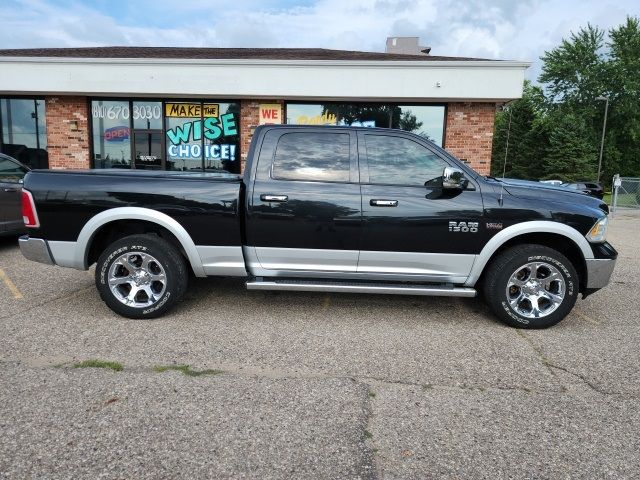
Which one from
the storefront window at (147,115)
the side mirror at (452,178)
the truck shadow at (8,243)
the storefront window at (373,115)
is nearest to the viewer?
the side mirror at (452,178)

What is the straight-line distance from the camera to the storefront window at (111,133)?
1323 centimetres

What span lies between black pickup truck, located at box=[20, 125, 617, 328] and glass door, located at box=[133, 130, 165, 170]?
31.1 feet

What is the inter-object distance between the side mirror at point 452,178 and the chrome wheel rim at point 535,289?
985mm

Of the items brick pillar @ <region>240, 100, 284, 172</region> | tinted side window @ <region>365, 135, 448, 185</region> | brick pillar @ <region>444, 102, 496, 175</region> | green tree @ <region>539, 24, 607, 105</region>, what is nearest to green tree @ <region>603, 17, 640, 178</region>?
green tree @ <region>539, 24, 607, 105</region>

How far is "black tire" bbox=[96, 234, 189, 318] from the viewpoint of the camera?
430cm

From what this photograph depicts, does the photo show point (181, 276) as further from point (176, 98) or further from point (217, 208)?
point (176, 98)

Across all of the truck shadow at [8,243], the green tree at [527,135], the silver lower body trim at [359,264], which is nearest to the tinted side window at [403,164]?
the silver lower body trim at [359,264]

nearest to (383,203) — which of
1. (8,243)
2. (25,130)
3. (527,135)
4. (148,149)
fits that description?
(8,243)

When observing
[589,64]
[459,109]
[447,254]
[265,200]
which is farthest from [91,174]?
[589,64]

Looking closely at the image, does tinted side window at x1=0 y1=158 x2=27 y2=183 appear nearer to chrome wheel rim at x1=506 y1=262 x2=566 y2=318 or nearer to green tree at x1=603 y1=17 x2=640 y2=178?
chrome wheel rim at x1=506 y1=262 x2=566 y2=318

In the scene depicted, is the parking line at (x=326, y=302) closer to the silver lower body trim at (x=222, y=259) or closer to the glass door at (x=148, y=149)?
the silver lower body trim at (x=222, y=259)

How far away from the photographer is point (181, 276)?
4.34 metres

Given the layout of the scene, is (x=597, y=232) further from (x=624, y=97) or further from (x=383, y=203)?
(x=624, y=97)

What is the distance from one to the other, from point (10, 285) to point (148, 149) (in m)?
8.60
